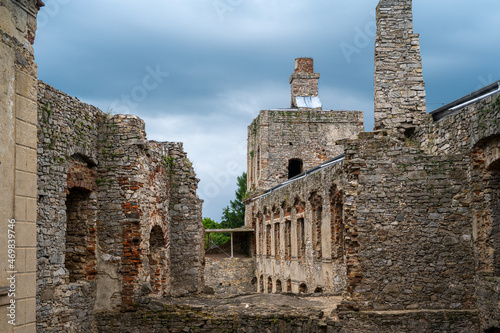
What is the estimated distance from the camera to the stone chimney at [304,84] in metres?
35.6

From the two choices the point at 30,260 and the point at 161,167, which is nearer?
the point at 30,260

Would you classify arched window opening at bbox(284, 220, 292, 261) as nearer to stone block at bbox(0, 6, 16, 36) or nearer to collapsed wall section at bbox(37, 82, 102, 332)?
collapsed wall section at bbox(37, 82, 102, 332)

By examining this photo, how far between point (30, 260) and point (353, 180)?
7917 mm

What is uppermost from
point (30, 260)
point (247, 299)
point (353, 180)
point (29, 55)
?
point (29, 55)

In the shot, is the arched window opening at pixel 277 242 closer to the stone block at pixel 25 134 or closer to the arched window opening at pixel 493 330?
the arched window opening at pixel 493 330

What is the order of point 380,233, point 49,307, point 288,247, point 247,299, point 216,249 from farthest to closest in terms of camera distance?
point 216,249, point 288,247, point 247,299, point 380,233, point 49,307

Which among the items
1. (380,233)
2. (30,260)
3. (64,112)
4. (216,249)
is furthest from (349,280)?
(216,249)

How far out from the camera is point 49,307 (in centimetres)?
1108

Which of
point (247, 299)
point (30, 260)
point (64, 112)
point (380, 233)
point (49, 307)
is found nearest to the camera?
point (30, 260)

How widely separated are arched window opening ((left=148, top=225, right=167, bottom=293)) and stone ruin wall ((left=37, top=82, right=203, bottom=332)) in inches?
1.0

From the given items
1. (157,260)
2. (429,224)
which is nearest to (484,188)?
(429,224)

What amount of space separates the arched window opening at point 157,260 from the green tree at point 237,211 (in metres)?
36.0

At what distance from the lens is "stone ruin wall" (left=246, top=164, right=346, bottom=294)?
1900 cm

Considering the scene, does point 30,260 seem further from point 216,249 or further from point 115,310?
point 216,249
